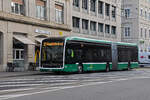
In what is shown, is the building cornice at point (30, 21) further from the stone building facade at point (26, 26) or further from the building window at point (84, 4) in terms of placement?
the building window at point (84, 4)

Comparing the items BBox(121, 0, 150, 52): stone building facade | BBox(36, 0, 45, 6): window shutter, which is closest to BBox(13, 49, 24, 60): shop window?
BBox(36, 0, 45, 6): window shutter

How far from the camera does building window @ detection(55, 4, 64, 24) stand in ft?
124

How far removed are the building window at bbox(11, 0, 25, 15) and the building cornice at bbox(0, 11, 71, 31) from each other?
0.61 metres

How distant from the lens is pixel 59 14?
38.5 m

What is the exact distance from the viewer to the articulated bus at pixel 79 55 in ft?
81.4

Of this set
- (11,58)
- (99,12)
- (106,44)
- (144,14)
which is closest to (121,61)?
(106,44)

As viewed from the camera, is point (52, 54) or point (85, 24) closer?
point (52, 54)

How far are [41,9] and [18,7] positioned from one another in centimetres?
405

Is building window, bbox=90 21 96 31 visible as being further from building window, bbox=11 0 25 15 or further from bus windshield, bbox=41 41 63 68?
bus windshield, bbox=41 41 63 68

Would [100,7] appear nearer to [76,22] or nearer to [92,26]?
[92,26]

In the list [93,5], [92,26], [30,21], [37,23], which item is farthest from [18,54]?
[93,5]

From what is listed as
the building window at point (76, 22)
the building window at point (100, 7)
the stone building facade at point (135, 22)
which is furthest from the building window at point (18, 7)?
the stone building facade at point (135, 22)

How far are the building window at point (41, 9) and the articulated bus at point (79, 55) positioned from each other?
8.44 metres

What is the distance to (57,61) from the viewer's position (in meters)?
24.7
